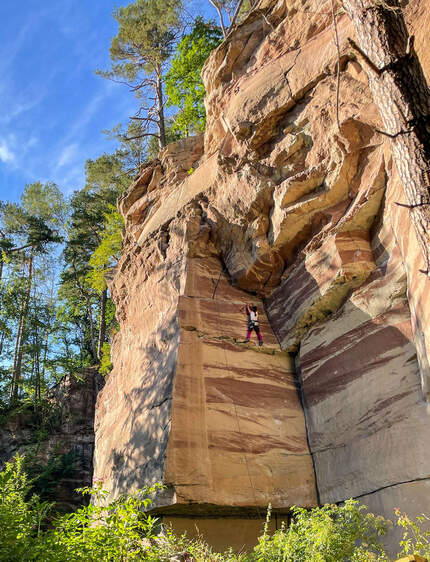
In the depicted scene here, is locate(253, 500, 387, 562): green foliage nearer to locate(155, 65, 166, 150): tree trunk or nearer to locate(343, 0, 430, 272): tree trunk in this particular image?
locate(343, 0, 430, 272): tree trunk

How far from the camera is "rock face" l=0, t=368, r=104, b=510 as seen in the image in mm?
17984

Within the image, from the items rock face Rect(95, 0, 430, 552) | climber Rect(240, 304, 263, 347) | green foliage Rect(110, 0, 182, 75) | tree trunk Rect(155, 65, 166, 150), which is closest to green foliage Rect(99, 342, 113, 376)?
rock face Rect(95, 0, 430, 552)

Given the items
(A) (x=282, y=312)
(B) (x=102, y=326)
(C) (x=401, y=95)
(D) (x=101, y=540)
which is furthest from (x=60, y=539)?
(B) (x=102, y=326)

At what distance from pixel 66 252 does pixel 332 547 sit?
27.4 metres

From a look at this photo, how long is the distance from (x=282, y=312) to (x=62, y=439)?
1296 cm

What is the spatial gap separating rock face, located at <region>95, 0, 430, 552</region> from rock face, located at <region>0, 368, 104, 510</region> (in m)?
5.51

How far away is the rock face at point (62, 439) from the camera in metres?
18.0

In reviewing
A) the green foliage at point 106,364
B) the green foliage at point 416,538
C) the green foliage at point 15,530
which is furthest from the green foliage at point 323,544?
the green foliage at point 106,364

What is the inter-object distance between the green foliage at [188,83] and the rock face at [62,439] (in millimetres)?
12283

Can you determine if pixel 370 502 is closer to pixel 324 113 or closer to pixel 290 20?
pixel 324 113

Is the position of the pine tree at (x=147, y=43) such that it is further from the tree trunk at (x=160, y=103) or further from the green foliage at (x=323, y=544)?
the green foliage at (x=323, y=544)

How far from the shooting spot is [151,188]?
1714 cm

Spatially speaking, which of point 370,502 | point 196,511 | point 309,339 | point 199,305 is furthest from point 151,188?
point 370,502

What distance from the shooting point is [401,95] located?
5027mm
